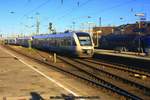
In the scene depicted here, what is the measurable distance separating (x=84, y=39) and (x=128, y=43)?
67.1 ft

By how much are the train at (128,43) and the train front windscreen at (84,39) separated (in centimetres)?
1122

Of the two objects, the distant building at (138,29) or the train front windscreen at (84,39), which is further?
the distant building at (138,29)

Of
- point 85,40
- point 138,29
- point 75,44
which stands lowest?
point 75,44

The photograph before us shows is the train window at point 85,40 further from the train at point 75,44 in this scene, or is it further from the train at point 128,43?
the train at point 128,43

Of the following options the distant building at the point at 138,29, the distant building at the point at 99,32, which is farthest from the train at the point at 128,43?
the distant building at the point at 99,32

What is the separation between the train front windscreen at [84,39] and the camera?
1462 inches

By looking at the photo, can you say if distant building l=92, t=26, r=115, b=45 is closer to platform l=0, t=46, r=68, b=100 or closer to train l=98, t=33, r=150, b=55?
train l=98, t=33, r=150, b=55

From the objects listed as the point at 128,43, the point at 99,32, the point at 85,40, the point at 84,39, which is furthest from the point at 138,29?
the point at 84,39

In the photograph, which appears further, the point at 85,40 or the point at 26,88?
the point at 85,40

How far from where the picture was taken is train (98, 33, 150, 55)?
51.9 meters

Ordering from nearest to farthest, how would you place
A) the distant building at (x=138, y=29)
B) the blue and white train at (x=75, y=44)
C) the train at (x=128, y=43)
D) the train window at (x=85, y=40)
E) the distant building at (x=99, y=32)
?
1. the blue and white train at (x=75, y=44)
2. the train window at (x=85, y=40)
3. the train at (x=128, y=43)
4. the distant building at (x=138, y=29)
5. the distant building at (x=99, y=32)

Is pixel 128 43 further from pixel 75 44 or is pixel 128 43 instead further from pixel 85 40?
pixel 75 44

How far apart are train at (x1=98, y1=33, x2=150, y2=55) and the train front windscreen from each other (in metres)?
11.2

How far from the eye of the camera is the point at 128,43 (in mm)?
56750
